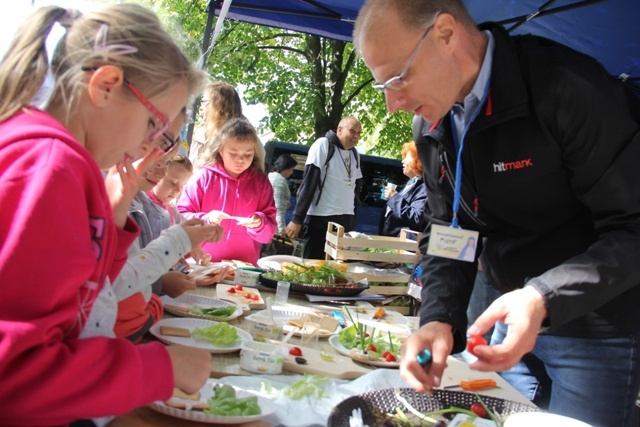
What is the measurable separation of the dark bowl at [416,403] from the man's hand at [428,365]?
5 centimetres

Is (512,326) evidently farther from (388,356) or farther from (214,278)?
(214,278)

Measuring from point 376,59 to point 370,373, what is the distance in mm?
943

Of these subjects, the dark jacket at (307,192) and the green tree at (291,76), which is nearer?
the dark jacket at (307,192)

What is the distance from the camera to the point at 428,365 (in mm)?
1410

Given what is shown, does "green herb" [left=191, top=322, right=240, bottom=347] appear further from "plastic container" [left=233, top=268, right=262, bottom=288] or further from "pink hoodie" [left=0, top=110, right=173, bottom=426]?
"plastic container" [left=233, top=268, right=262, bottom=288]

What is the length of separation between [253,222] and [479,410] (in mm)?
2243

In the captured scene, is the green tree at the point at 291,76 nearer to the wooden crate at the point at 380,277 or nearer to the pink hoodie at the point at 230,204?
the wooden crate at the point at 380,277

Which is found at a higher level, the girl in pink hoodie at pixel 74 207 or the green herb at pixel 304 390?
the girl in pink hoodie at pixel 74 207

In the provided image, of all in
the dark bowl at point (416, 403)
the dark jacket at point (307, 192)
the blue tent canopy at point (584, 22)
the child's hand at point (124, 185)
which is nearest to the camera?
the dark bowl at point (416, 403)

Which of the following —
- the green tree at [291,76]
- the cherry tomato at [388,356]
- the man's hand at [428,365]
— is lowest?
the cherry tomato at [388,356]

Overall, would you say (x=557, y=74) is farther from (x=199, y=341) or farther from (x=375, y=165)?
(x=375, y=165)

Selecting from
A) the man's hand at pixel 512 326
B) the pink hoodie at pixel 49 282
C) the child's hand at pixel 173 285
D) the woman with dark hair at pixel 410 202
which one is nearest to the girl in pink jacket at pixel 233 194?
the child's hand at pixel 173 285

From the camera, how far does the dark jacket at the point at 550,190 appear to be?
141 cm

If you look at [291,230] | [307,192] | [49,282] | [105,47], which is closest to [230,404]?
[49,282]
